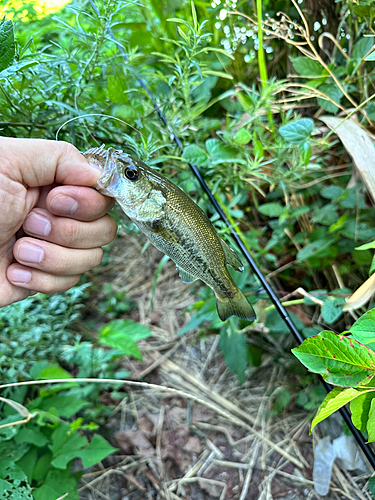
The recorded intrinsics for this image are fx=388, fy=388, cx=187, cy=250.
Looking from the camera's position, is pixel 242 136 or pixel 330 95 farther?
pixel 330 95

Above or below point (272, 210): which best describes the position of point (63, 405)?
below

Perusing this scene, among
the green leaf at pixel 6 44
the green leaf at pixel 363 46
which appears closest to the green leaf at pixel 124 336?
the green leaf at pixel 6 44

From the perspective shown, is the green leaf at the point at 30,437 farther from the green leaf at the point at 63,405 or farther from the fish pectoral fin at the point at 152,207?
the fish pectoral fin at the point at 152,207

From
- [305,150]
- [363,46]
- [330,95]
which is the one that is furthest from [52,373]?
[363,46]

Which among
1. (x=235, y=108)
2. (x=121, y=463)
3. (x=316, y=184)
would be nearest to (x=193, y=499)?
(x=121, y=463)

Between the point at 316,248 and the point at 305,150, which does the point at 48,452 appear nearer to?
the point at 316,248

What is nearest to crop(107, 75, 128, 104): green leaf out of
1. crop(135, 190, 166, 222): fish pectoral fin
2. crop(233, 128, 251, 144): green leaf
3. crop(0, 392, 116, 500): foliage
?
crop(233, 128, 251, 144): green leaf
